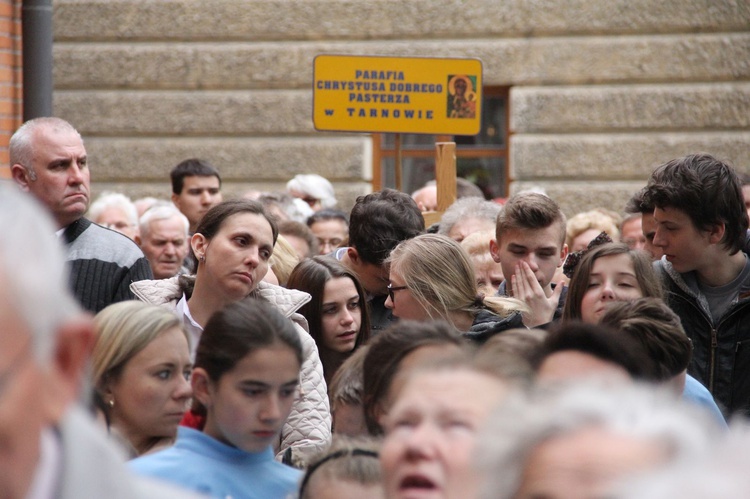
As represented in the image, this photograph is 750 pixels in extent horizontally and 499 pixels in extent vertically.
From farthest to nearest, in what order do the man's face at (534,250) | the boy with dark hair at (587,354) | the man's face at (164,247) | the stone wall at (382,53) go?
the stone wall at (382,53), the man's face at (164,247), the man's face at (534,250), the boy with dark hair at (587,354)

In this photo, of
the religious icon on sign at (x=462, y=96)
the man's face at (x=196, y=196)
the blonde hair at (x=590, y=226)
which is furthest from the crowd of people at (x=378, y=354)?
the man's face at (x=196, y=196)

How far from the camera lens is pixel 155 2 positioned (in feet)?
35.5

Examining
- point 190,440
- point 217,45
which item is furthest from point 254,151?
point 190,440

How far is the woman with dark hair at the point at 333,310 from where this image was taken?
4910mm

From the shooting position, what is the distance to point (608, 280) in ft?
13.5

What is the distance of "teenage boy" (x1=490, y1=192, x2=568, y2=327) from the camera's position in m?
4.86

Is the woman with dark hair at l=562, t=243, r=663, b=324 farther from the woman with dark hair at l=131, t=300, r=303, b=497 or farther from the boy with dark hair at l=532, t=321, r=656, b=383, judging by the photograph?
the boy with dark hair at l=532, t=321, r=656, b=383

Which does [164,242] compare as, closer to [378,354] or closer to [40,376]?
[378,354]

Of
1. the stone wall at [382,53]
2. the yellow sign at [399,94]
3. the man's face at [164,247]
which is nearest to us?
the man's face at [164,247]

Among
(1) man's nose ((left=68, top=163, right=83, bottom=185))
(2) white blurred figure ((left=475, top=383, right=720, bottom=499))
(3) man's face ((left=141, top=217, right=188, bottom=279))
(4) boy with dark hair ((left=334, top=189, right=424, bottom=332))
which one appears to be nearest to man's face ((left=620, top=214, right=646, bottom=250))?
(4) boy with dark hair ((left=334, top=189, right=424, bottom=332))

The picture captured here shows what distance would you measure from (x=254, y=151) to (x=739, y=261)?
6650 mm

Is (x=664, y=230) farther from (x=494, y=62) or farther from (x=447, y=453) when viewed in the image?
(x=494, y=62)

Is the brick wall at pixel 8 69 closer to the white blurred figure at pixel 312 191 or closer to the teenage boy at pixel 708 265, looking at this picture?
the white blurred figure at pixel 312 191

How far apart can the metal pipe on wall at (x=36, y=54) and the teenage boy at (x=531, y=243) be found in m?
2.34
